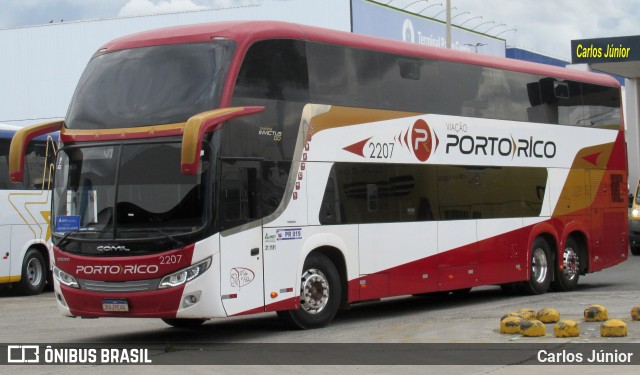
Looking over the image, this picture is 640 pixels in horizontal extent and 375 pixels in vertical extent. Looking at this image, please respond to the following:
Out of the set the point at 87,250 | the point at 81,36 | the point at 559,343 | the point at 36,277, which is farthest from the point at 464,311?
the point at 81,36

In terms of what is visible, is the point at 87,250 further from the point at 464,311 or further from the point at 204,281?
the point at 464,311

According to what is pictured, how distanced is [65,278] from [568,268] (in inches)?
424

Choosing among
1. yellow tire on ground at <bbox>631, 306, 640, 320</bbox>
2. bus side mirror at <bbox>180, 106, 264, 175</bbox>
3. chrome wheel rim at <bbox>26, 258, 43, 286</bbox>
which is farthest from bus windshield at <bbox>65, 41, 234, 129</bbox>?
chrome wheel rim at <bbox>26, 258, 43, 286</bbox>

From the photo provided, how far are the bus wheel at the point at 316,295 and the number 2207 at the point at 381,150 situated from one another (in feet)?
5.92

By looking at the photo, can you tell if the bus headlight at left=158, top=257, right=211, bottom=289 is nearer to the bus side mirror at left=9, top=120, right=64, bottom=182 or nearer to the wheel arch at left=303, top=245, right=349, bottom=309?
the bus side mirror at left=9, top=120, right=64, bottom=182

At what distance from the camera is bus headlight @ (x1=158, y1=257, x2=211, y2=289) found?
12734 mm

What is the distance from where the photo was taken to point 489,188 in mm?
18406

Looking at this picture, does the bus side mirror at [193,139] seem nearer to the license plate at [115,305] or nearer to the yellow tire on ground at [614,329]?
the license plate at [115,305]

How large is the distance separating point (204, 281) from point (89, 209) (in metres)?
1.77

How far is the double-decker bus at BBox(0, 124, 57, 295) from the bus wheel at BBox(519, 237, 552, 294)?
1087cm

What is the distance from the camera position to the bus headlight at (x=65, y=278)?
1328cm

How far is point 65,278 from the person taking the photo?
13.4m

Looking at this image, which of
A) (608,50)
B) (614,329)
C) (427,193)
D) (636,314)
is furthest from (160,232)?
(608,50)

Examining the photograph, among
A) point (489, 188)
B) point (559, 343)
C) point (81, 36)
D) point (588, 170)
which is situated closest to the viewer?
→ point (559, 343)
